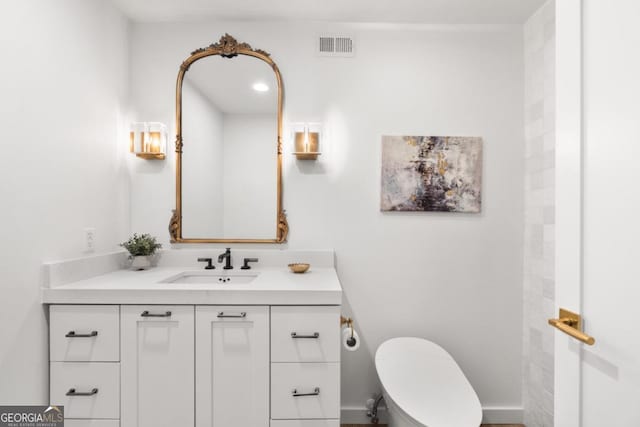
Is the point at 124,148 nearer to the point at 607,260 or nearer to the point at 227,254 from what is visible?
the point at 227,254

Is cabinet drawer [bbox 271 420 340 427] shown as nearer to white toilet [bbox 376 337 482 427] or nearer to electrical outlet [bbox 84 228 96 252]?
white toilet [bbox 376 337 482 427]

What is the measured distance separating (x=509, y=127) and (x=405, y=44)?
90 centimetres

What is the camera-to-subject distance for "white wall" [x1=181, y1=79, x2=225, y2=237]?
2.21 meters

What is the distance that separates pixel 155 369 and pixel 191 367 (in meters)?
0.17

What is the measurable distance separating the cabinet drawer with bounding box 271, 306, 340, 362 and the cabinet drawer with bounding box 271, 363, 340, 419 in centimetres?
5

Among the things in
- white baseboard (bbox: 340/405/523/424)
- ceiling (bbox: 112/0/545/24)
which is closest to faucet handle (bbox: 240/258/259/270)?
white baseboard (bbox: 340/405/523/424)

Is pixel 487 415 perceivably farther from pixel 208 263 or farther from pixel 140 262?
pixel 140 262

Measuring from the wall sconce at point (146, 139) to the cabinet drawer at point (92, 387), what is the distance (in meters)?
1.26

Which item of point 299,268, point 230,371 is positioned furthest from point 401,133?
point 230,371

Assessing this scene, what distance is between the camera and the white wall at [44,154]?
4.50 feet

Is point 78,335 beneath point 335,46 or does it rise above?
beneath

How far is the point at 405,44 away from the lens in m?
2.22

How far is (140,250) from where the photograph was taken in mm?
2074

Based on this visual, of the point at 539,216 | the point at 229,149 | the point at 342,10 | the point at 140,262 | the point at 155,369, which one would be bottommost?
the point at 155,369
